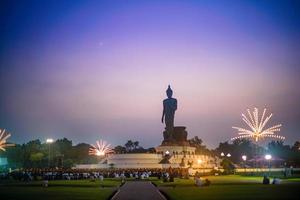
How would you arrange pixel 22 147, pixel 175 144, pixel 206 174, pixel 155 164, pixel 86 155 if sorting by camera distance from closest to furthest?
pixel 206 174, pixel 155 164, pixel 175 144, pixel 22 147, pixel 86 155

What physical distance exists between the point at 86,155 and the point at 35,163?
3222cm

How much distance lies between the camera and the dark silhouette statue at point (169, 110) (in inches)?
3585

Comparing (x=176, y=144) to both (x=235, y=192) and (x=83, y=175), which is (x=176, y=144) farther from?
(x=235, y=192)

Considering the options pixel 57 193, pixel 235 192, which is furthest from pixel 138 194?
pixel 235 192

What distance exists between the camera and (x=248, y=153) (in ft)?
527

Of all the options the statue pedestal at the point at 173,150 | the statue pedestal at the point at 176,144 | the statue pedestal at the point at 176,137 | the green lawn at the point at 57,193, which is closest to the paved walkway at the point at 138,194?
the green lawn at the point at 57,193

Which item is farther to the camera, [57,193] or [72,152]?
[72,152]

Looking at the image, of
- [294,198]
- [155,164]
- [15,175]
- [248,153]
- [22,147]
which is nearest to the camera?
[294,198]

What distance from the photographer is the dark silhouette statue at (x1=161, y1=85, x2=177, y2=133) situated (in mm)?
91062

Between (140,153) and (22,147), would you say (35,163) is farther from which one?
(140,153)

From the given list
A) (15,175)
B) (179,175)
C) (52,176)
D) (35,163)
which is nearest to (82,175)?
(52,176)

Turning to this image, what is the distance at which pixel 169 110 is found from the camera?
299 feet

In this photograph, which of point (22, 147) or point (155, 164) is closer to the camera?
point (155, 164)

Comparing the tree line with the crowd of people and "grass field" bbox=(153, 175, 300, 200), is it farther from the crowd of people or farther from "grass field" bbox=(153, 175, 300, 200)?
"grass field" bbox=(153, 175, 300, 200)
